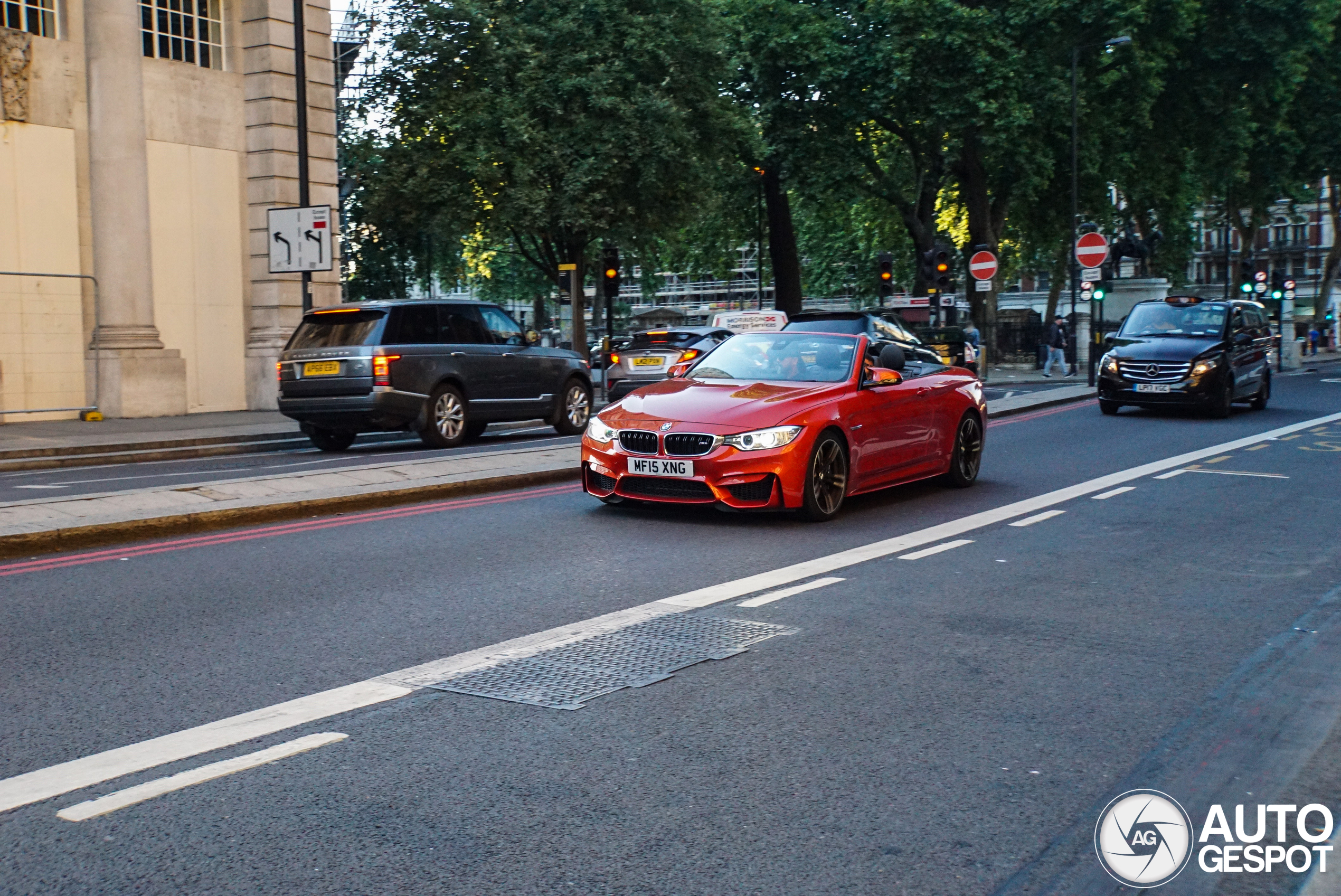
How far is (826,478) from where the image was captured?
10.1 meters

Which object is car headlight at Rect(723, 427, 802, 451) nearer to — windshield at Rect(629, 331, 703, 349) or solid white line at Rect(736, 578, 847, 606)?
solid white line at Rect(736, 578, 847, 606)

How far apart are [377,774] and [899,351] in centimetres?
726

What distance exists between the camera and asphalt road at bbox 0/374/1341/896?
11.8 ft

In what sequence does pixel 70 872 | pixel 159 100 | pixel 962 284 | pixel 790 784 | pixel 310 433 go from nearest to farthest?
pixel 70 872
pixel 790 784
pixel 310 433
pixel 159 100
pixel 962 284

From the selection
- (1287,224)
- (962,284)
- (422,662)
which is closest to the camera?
(422,662)

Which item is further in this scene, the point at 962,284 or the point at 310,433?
the point at 962,284

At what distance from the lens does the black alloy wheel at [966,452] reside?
478 inches

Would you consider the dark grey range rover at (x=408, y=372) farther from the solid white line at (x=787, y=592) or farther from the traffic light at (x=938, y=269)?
the traffic light at (x=938, y=269)

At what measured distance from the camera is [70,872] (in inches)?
135

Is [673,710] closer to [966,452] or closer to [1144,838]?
[1144,838]

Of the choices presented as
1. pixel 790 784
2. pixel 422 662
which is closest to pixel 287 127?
pixel 422 662

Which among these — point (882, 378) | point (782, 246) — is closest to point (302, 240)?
point (882, 378)

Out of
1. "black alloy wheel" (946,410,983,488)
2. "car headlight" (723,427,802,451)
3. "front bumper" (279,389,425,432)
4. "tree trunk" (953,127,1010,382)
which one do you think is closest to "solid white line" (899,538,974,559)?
"car headlight" (723,427,802,451)

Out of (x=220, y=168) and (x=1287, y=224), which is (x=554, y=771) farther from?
(x=1287, y=224)
